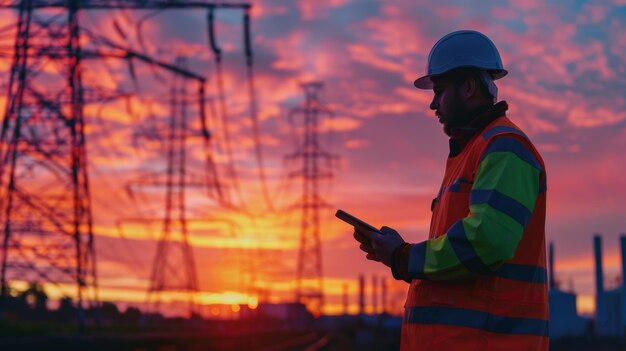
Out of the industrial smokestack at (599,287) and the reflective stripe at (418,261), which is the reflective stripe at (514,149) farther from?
the industrial smokestack at (599,287)

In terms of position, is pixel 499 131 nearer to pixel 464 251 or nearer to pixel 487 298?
pixel 464 251

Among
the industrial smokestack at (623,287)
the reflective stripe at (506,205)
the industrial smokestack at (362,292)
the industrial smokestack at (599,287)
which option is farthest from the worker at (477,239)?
the industrial smokestack at (362,292)

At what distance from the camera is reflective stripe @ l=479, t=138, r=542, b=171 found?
12.5 feet

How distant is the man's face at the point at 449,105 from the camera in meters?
4.11

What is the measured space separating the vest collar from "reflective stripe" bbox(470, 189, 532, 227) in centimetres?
44

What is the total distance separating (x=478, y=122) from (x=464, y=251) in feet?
1.96

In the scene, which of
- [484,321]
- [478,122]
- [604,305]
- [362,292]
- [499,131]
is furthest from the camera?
[362,292]

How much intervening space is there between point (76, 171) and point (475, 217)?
2928 centimetres

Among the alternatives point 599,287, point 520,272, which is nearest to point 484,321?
point 520,272

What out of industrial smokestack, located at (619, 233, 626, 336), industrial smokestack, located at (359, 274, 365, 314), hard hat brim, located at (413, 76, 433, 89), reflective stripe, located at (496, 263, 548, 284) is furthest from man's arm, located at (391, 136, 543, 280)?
industrial smokestack, located at (359, 274, 365, 314)

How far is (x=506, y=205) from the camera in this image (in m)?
3.67

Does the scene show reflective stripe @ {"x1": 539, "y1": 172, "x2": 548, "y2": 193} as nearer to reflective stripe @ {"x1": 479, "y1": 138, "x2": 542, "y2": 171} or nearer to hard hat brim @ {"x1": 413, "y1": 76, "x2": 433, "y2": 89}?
reflective stripe @ {"x1": 479, "y1": 138, "x2": 542, "y2": 171}

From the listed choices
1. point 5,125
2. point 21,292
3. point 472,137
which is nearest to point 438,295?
point 472,137

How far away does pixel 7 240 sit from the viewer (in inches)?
1214
